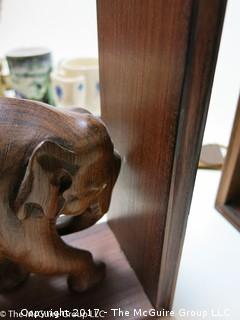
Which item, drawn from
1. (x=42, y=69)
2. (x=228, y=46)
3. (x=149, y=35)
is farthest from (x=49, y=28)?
(x=149, y=35)

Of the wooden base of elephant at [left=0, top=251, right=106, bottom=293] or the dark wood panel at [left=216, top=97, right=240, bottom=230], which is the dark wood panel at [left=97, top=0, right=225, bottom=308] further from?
the dark wood panel at [left=216, top=97, right=240, bottom=230]

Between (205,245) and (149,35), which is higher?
(149,35)

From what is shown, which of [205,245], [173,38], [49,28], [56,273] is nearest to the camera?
[173,38]

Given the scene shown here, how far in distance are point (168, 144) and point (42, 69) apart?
0.40 meters

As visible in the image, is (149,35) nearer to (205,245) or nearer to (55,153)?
(55,153)

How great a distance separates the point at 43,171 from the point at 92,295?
0.72 ft

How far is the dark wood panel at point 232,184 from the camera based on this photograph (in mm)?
453

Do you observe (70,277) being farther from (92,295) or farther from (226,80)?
(226,80)

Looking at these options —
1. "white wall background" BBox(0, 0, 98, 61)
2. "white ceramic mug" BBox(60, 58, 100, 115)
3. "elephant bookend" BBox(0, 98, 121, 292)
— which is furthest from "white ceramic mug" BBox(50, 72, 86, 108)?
"elephant bookend" BBox(0, 98, 121, 292)

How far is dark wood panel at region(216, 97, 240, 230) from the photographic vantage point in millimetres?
453

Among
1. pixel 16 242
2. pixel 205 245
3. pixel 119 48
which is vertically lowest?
pixel 205 245

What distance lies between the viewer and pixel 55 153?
230 millimetres

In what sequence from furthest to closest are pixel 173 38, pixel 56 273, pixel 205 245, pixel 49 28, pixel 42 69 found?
pixel 49 28 → pixel 42 69 → pixel 205 245 → pixel 56 273 → pixel 173 38

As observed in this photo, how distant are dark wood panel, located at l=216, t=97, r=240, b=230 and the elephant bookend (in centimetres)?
23
